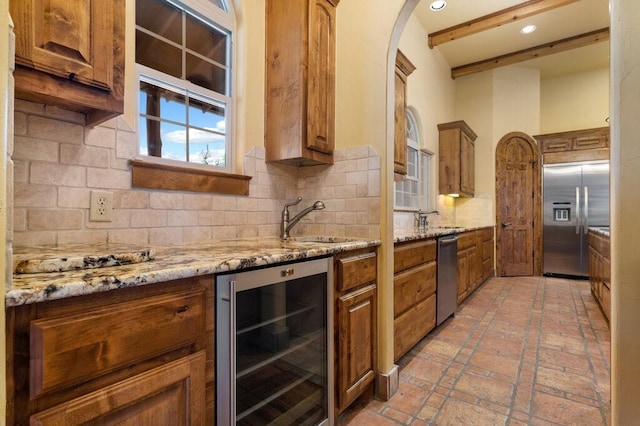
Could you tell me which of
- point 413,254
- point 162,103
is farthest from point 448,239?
point 162,103

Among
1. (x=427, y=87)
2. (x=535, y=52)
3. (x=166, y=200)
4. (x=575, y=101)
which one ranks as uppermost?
(x=535, y=52)

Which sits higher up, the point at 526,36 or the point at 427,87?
the point at 526,36

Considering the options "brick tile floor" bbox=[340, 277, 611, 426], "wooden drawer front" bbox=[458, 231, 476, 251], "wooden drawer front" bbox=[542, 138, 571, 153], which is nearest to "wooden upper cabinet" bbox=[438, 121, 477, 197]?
"wooden drawer front" bbox=[458, 231, 476, 251]

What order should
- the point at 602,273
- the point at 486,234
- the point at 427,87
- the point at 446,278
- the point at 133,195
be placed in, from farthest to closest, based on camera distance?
1. the point at 486,234
2. the point at 427,87
3. the point at 602,273
4. the point at 446,278
5. the point at 133,195

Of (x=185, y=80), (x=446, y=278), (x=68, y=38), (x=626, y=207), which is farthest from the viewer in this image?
(x=446, y=278)

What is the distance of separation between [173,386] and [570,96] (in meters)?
7.27

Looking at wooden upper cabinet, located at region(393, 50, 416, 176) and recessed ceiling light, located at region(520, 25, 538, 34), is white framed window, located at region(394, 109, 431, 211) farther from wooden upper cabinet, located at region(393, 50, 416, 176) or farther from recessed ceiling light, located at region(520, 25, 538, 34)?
recessed ceiling light, located at region(520, 25, 538, 34)

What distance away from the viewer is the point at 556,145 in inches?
206

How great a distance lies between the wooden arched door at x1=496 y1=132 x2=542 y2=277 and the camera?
5.28m

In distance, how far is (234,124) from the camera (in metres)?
1.94

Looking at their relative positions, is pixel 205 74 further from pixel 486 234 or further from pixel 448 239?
pixel 486 234

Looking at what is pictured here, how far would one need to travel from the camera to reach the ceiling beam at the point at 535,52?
443 centimetres

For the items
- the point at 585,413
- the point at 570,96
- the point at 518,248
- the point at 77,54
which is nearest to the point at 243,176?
the point at 77,54

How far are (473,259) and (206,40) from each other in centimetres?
372
